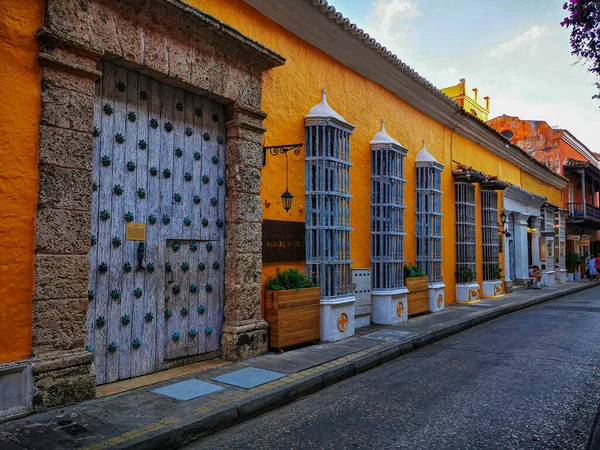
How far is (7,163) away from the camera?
4.00 metres

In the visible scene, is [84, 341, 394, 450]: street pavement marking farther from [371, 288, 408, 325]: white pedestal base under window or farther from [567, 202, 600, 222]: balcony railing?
[567, 202, 600, 222]: balcony railing

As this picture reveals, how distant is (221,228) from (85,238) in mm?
2049

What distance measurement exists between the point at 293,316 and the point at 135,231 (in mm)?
2611

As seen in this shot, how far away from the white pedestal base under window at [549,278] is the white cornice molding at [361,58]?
338 inches

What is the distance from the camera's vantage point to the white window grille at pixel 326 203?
24.2 feet

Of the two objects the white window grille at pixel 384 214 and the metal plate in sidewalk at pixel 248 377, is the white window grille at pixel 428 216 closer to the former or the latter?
the white window grille at pixel 384 214

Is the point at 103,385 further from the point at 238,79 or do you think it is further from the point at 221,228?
the point at 238,79

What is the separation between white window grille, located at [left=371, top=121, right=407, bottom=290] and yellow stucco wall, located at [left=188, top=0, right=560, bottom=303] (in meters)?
0.16

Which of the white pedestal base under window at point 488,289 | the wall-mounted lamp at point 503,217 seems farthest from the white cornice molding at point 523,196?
the white pedestal base under window at point 488,289

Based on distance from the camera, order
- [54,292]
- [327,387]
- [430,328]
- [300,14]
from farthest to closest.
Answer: [430,328] → [300,14] → [327,387] → [54,292]

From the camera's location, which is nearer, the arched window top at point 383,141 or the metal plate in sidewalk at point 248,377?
the metal plate in sidewalk at point 248,377

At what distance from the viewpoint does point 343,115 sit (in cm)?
860

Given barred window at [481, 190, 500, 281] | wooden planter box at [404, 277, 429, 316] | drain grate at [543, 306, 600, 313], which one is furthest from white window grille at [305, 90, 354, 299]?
barred window at [481, 190, 500, 281]

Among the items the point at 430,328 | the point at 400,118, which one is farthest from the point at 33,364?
the point at 400,118
